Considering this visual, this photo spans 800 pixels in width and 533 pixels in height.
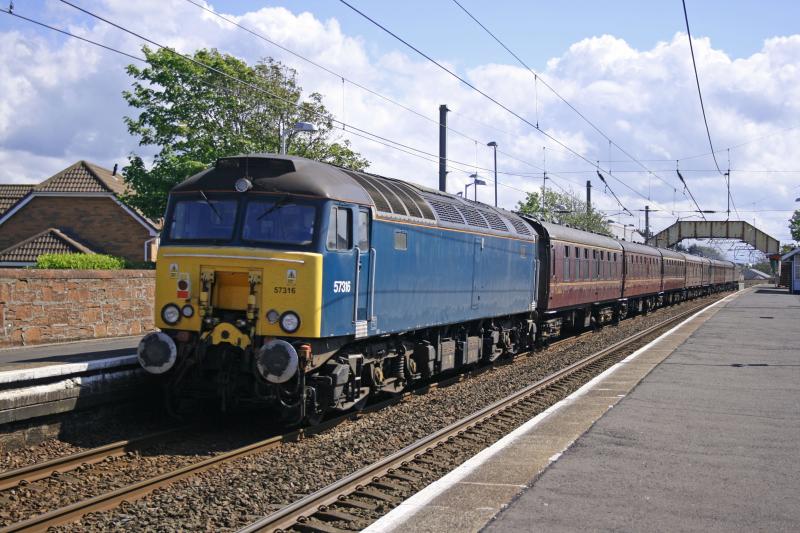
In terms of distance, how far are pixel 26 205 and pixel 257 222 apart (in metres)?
33.6

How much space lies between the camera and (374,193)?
11.3 meters

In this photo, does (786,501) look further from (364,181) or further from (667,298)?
(667,298)

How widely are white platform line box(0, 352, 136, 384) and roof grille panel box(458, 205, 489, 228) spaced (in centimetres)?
670

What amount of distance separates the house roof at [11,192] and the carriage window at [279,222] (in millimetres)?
38847

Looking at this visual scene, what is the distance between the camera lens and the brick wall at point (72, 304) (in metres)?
15.0

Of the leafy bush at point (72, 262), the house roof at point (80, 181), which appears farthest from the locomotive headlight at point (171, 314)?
the house roof at point (80, 181)

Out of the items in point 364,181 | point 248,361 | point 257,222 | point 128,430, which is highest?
point 364,181

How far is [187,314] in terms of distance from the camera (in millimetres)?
9945

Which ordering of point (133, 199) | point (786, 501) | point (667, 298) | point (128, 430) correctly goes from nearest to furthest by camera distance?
1. point (786, 501)
2. point (128, 430)
3. point (133, 199)
4. point (667, 298)

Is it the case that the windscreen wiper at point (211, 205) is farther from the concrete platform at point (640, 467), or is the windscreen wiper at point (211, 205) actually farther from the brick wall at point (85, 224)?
the brick wall at point (85, 224)

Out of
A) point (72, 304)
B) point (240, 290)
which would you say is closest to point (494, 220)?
point (240, 290)

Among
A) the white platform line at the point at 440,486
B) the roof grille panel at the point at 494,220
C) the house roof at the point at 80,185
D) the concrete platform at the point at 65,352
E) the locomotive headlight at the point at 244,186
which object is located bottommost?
the white platform line at the point at 440,486

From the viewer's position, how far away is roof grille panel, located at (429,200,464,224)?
1361cm

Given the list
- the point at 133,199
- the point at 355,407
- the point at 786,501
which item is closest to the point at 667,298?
the point at 133,199
